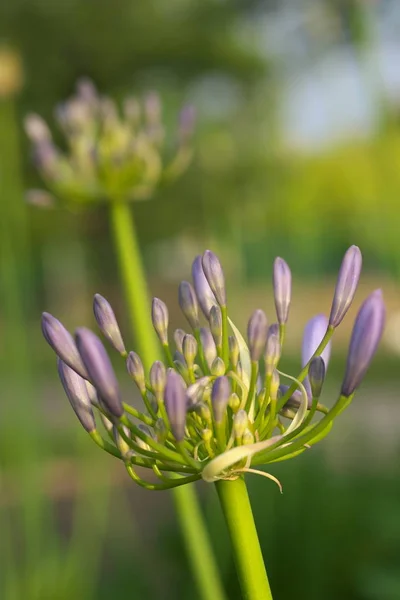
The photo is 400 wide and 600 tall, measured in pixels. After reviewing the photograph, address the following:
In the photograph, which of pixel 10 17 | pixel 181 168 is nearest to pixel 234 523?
pixel 181 168

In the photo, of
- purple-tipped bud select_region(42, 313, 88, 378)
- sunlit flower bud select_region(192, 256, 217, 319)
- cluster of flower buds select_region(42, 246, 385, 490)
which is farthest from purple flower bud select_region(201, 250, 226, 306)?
purple-tipped bud select_region(42, 313, 88, 378)

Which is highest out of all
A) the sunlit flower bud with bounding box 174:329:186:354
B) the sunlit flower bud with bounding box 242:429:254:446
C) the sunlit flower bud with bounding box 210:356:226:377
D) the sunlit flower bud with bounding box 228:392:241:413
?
the sunlit flower bud with bounding box 174:329:186:354

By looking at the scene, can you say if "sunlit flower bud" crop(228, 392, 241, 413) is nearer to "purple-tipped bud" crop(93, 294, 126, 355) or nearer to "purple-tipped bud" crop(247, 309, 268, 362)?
"purple-tipped bud" crop(247, 309, 268, 362)

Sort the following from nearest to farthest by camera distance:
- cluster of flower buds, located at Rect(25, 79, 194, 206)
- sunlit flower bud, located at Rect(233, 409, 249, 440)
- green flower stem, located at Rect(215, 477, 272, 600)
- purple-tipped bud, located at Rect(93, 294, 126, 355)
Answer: green flower stem, located at Rect(215, 477, 272, 600) < sunlit flower bud, located at Rect(233, 409, 249, 440) < purple-tipped bud, located at Rect(93, 294, 126, 355) < cluster of flower buds, located at Rect(25, 79, 194, 206)

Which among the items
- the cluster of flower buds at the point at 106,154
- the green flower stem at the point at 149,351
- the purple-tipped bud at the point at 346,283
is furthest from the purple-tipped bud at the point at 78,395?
the cluster of flower buds at the point at 106,154

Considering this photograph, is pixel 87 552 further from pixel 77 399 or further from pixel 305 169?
pixel 305 169

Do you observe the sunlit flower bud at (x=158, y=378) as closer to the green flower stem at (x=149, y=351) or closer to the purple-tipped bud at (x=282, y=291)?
the purple-tipped bud at (x=282, y=291)

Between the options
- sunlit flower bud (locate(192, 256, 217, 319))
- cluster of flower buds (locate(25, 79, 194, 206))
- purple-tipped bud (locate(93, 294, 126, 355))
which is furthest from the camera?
cluster of flower buds (locate(25, 79, 194, 206))

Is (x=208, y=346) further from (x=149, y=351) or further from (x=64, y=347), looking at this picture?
(x=149, y=351)

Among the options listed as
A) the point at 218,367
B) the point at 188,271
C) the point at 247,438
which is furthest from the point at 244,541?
the point at 188,271
